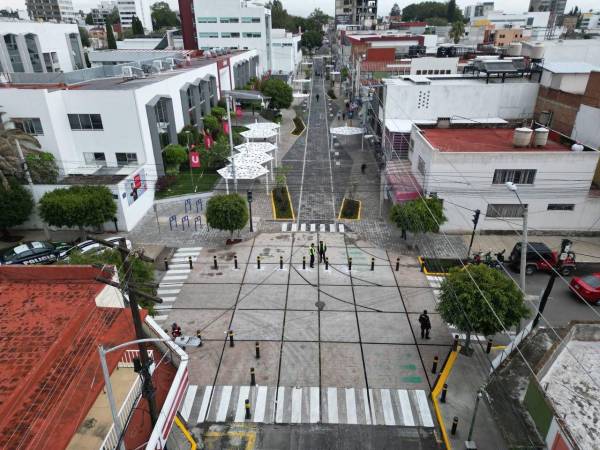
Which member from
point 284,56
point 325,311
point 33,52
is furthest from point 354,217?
point 284,56

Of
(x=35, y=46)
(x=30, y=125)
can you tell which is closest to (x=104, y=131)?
(x=30, y=125)

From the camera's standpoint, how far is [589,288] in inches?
872

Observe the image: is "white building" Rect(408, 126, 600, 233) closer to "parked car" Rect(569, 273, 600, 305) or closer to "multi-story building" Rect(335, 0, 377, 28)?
"parked car" Rect(569, 273, 600, 305)

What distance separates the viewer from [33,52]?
63.6m

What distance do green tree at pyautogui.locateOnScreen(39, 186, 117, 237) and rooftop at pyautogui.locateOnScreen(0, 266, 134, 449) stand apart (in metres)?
14.2

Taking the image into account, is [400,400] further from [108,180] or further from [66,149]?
[66,149]

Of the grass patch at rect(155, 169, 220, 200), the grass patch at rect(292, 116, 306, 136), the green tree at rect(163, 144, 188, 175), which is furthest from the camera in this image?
the grass patch at rect(292, 116, 306, 136)

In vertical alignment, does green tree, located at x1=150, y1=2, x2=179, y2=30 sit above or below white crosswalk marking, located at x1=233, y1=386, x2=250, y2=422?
above

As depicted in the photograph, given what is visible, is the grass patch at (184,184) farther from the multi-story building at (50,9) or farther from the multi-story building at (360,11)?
the multi-story building at (50,9)

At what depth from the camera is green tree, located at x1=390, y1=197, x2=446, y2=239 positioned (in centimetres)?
2698

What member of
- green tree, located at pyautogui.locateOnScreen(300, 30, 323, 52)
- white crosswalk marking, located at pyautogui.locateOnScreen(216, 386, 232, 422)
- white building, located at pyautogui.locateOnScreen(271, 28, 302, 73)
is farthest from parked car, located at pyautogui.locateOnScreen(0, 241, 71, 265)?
green tree, located at pyautogui.locateOnScreen(300, 30, 323, 52)

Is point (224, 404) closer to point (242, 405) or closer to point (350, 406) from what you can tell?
point (242, 405)

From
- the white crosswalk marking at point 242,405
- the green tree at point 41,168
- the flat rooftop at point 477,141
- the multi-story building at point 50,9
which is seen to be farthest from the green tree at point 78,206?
the multi-story building at point 50,9

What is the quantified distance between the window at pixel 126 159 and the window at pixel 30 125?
6.00 meters
